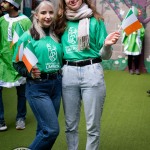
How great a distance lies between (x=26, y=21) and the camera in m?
3.19

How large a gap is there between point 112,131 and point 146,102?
4.60 feet

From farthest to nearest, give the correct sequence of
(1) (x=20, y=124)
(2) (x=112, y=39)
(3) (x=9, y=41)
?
(1) (x=20, y=124) < (3) (x=9, y=41) < (2) (x=112, y=39)

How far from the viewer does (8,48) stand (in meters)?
3.26

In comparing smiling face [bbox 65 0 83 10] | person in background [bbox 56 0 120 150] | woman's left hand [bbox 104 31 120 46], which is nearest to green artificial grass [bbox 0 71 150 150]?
person in background [bbox 56 0 120 150]

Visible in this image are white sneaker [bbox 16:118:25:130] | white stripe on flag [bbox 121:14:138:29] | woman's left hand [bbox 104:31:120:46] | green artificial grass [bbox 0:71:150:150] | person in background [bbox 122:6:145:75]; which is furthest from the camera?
person in background [bbox 122:6:145:75]

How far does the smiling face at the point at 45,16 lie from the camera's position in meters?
2.23

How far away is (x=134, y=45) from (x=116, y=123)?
3.20 metres

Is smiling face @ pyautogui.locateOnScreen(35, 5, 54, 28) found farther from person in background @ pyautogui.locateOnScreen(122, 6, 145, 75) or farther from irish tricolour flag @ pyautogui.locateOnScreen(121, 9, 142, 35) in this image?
person in background @ pyautogui.locateOnScreen(122, 6, 145, 75)

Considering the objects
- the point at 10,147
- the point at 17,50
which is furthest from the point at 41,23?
the point at 10,147

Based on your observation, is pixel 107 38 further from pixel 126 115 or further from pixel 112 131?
pixel 126 115

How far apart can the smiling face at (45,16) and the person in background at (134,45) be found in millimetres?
4483

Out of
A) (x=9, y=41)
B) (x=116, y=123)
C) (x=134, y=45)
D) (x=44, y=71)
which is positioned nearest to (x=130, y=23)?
(x=44, y=71)

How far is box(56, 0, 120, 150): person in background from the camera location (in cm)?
222

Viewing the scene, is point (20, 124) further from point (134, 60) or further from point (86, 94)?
point (134, 60)
